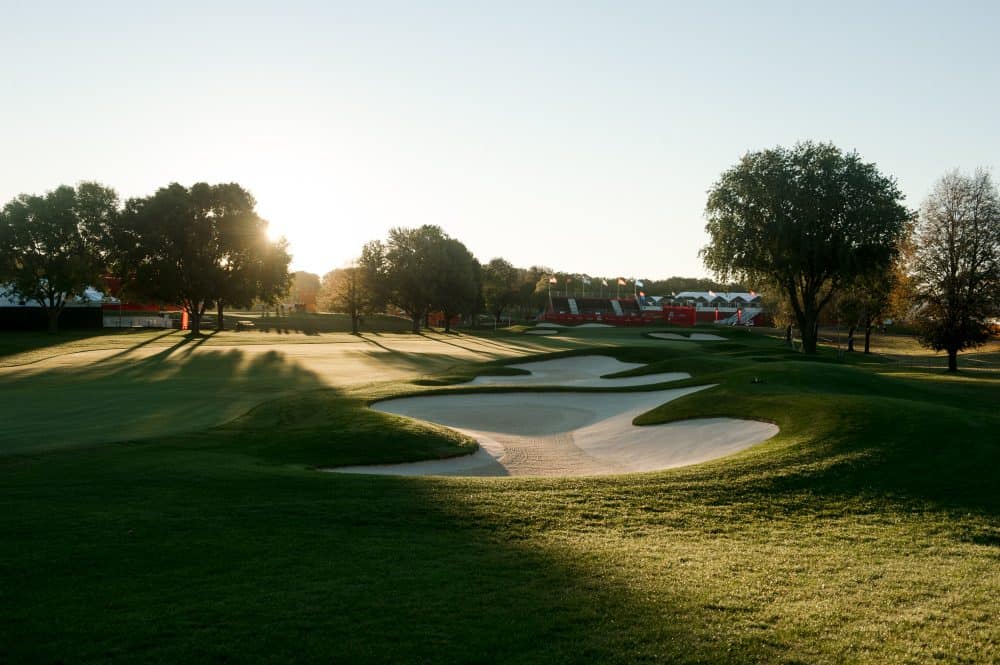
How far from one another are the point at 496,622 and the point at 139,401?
2306 centimetres

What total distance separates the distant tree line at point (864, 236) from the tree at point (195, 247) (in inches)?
1985

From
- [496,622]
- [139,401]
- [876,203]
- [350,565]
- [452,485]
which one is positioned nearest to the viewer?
[496,622]

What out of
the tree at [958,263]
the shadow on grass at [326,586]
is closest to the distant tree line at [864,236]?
the tree at [958,263]

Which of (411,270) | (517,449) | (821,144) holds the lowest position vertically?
(517,449)

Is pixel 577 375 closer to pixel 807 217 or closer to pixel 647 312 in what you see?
pixel 807 217

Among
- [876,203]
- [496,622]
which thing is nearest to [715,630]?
[496,622]

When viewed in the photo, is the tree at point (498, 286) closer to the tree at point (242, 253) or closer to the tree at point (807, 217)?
the tree at point (242, 253)

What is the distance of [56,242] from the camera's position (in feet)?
248

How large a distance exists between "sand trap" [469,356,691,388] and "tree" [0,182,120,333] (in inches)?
2230

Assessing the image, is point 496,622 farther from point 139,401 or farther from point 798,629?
point 139,401

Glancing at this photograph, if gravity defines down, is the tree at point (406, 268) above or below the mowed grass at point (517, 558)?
above

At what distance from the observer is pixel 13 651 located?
5.04 meters

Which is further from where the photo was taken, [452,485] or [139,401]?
[139,401]

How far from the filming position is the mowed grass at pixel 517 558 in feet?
17.9
